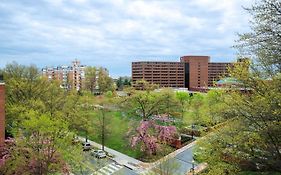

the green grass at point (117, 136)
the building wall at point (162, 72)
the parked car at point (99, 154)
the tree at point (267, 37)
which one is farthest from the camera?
the building wall at point (162, 72)

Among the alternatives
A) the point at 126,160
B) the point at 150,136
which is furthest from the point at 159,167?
the point at 150,136

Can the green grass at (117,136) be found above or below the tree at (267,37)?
below

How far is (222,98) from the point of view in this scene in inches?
498

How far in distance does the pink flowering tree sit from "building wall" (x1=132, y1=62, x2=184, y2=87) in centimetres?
8023

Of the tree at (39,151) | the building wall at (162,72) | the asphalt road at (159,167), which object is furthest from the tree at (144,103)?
the building wall at (162,72)

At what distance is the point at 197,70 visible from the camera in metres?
120

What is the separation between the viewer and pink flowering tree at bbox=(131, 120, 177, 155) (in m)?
35.5

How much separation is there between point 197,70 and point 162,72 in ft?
42.0

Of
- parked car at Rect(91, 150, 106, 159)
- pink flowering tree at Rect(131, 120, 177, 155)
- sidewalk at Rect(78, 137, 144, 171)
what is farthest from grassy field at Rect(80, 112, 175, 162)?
parked car at Rect(91, 150, 106, 159)

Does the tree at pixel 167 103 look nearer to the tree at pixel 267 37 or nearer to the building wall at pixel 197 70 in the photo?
the tree at pixel 267 37

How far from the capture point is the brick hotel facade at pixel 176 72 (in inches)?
4628

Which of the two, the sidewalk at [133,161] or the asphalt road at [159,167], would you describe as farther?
the sidewalk at [133,161]

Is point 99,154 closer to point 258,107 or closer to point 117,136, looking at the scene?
point 117,136

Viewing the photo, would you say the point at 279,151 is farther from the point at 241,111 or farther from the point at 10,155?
the point at 10,155
